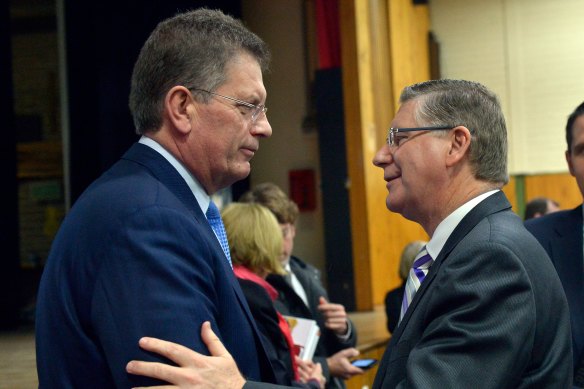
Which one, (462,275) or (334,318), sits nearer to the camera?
(462,275)

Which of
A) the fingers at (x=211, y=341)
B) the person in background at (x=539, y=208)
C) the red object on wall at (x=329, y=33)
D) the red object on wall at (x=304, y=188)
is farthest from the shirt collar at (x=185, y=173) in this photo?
the red object on wall at (x=304, y=188)

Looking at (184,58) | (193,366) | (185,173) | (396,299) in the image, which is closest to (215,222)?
(185,173)

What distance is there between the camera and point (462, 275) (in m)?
1.64

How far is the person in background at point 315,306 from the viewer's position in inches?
148

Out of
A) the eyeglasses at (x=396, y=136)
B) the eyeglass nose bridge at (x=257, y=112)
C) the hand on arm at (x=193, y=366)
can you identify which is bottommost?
the hand on arm at (x=193, y=366)

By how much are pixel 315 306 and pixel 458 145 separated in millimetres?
2385

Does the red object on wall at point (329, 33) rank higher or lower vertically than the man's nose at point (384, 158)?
higher

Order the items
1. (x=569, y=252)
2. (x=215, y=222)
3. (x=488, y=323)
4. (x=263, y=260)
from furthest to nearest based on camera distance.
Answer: (x=263, y=260)
(x=569, y=252)
(x=215, y=222)
(x=488, y=323)

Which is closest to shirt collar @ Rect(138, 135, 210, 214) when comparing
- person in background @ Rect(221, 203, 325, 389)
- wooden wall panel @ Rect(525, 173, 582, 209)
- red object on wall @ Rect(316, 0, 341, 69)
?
person in background @ Rect(221, 203, 325, 389)

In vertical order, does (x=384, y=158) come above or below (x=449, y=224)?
above

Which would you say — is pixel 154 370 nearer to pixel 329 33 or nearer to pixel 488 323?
pixel 488 323

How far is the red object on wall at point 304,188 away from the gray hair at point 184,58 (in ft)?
25.8

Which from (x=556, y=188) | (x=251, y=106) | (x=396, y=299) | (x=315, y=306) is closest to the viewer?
(x=251, y=106)

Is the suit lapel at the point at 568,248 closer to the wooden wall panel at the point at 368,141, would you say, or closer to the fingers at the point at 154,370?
the fingers at the point at 154,370
